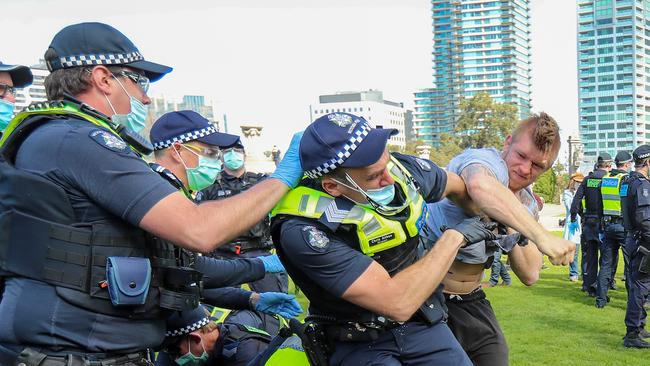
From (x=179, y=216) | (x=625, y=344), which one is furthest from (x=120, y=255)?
(x=625, y=344)

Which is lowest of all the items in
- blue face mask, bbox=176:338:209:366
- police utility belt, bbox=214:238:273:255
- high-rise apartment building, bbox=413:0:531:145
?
police utility belt, bbox=214:238:273:255

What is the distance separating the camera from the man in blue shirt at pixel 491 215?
3.24 meters

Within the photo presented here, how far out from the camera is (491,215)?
3.17 meters

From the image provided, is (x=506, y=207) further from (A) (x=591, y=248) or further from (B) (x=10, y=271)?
(A) (x=591, y=248)

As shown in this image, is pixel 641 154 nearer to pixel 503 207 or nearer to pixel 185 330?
pixel 503 207

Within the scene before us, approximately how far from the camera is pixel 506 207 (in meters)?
3.12

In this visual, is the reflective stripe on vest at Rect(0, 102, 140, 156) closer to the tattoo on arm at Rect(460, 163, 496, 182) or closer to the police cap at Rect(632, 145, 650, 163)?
the tattoo on arm at Rect(460, 163, 496, 182)

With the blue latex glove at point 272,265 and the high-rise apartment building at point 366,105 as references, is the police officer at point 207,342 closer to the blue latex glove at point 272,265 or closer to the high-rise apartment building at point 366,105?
the blue latex glove at point 272,265

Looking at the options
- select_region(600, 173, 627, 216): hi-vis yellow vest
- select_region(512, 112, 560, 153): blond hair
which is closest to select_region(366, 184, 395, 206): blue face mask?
select_region(512, 112, 560, 153): blond hair

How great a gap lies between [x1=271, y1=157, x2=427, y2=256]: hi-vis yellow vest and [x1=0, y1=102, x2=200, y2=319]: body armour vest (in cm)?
68

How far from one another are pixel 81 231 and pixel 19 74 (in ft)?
8.85

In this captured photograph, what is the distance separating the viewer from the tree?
56.7 metres

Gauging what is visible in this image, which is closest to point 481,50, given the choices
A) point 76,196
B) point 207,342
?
point 207,342

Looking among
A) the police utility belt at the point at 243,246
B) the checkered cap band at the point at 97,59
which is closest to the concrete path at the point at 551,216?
the police utility belt at the point at 243,246
